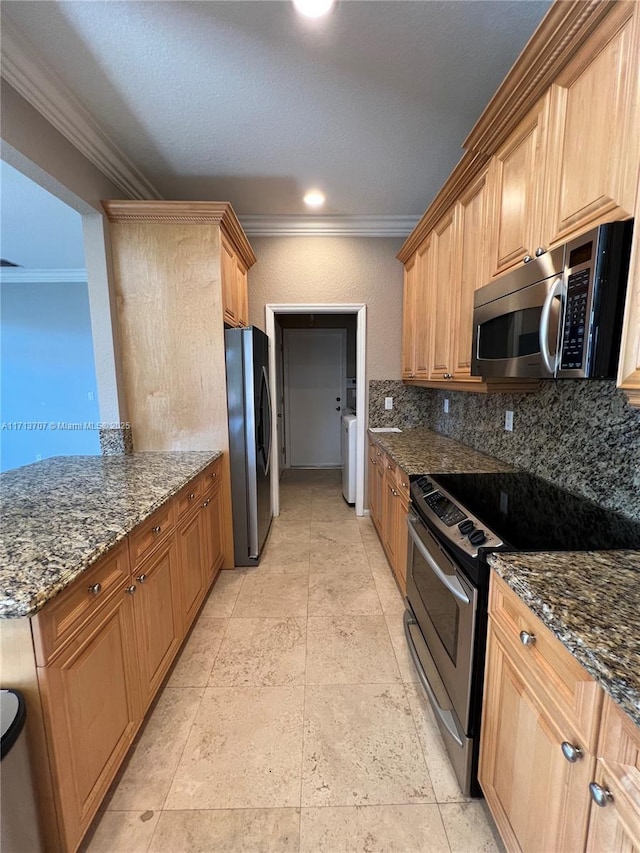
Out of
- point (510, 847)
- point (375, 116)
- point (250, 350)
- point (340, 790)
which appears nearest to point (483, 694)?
point (510, 847)

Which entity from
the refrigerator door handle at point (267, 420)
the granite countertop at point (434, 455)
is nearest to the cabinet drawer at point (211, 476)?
the refrigerator door handle at point (267, 420)

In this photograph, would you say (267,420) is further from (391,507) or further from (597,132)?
(597,132)

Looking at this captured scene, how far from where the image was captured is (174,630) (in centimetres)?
173

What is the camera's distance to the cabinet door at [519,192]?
1.30 meters

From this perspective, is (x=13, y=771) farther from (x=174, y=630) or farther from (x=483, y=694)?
(x=483, y=694)

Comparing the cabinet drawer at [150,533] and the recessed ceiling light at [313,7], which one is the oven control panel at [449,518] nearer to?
the cabinet drawer at [150,533]

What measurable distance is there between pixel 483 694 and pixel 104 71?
112 inches

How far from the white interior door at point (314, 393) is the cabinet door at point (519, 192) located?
383 cm

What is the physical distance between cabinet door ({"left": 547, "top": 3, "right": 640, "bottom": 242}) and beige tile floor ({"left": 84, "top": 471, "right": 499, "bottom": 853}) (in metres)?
1.88

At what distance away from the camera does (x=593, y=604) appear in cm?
79

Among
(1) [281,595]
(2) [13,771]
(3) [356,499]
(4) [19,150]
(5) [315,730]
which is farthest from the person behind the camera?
(3) [356,499]

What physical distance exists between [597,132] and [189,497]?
214 centimetres

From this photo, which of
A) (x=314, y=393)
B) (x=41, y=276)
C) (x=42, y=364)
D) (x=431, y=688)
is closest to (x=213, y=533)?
(x=431, y=688)

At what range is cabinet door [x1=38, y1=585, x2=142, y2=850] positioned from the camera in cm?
94
